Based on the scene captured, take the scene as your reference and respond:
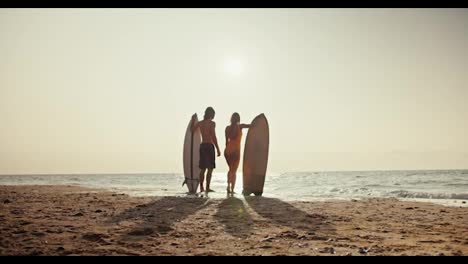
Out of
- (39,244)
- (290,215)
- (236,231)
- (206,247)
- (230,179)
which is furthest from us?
(230,179)

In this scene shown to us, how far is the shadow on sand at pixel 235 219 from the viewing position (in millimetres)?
4191

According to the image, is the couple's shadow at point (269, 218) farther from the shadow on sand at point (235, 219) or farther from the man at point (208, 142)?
the man at point (208, 142)

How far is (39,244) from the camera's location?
3174 millimetres

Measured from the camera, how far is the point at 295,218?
5.29m

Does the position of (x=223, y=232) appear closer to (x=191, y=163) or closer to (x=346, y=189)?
(x=191, y=163)

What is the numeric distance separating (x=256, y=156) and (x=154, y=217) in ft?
15.8

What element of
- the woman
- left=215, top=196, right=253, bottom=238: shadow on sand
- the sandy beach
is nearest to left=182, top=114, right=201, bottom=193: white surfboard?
the woman

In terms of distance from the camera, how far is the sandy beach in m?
3.27

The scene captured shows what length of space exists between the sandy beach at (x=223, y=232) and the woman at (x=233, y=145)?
2.65 meters

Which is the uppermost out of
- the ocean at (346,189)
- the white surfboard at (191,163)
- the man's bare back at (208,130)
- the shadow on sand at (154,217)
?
the man's bare back at (208,130)

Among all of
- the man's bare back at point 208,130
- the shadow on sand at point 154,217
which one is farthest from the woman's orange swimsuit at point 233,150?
the shadow on sand at point 154,217
